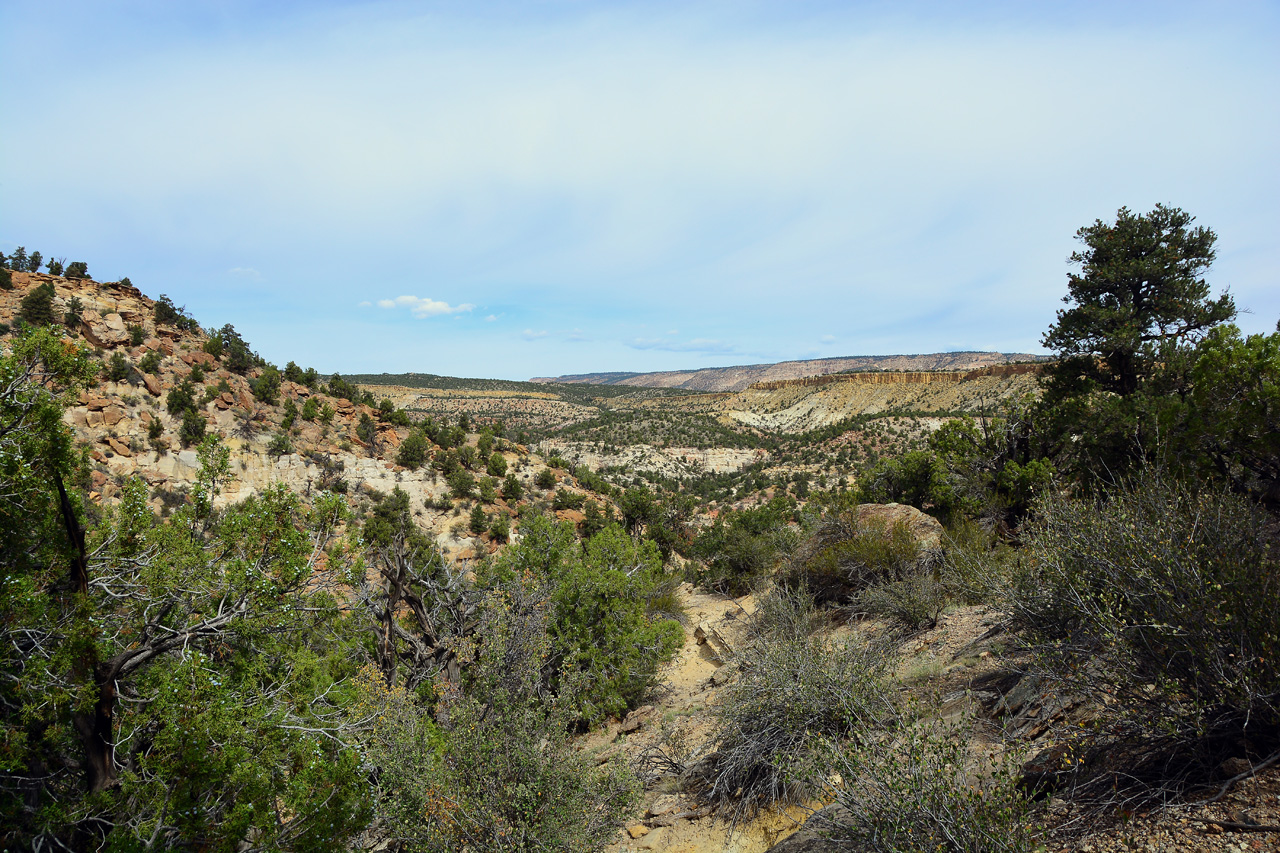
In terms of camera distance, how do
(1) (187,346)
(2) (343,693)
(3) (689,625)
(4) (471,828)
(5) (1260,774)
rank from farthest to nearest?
(1) (187,346) → (3) (689,625) → (2) (343,693) → (4) (471,828) → (5) (1260,774)

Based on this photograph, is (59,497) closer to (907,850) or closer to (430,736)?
(430,736)

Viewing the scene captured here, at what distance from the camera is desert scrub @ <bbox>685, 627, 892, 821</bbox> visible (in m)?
5.32

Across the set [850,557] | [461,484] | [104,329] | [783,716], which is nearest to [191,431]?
[104,329]

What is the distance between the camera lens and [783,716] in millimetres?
5680

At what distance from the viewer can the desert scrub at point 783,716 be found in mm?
5324

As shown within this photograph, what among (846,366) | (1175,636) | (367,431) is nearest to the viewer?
(1175,636)

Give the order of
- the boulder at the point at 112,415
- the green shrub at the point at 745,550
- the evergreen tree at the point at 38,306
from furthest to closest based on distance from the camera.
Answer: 1. the evergreen tree at the point at 38,306
2. the boulder at the point at 112,415
3. the green shrub at the point at 745,550

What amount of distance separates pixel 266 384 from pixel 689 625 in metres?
21.5

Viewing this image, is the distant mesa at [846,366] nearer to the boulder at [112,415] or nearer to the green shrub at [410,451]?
the green shrub at [410,451]

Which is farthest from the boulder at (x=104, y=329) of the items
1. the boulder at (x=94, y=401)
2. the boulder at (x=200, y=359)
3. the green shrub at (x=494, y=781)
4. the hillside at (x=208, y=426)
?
the green shrub at (x=494, y=781)

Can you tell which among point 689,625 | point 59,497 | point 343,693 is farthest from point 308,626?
point 689,625

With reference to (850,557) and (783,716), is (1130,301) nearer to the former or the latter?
(850,557)

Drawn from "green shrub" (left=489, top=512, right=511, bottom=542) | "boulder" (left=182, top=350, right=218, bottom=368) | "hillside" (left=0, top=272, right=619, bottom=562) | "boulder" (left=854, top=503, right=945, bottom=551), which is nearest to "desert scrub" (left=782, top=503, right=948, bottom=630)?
"boulder" (left=854, top=503, right=945, bottom=551)

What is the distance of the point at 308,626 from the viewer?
7.70 metres
